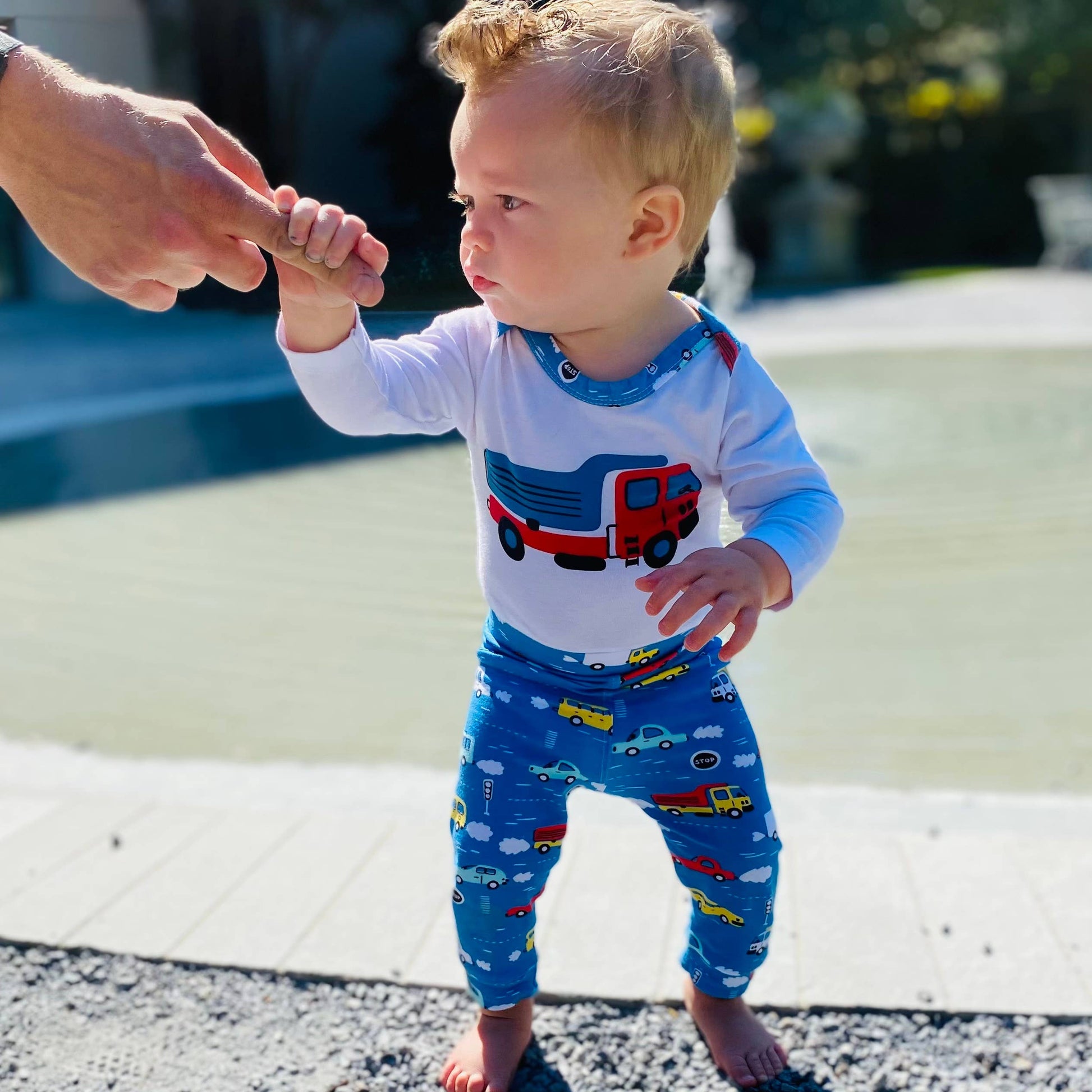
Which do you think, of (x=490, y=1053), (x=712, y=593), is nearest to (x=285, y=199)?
(x=712, y=593)

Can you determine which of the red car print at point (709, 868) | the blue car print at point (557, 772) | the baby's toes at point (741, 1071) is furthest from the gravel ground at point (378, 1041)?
the blue car print at point (557, 772)

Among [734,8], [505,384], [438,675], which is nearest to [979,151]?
[734,8]

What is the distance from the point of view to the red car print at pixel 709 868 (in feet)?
5.62

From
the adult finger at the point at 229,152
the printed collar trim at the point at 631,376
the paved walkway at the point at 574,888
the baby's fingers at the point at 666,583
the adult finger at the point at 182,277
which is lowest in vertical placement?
the paved walkway at the point at 574,888

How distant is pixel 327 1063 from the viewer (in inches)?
71.3

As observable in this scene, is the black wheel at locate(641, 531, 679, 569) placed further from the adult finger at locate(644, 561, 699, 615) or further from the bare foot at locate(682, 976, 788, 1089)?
the bare foot at locate(682, 976, 788, 1089)

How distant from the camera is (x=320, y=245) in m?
1.44

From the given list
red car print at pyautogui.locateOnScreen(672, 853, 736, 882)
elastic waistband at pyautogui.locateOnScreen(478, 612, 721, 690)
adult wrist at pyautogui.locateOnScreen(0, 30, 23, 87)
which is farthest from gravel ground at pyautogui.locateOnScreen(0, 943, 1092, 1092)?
adult wrist at pyautogui.locateOnScreen(0, 30, 23, 87)

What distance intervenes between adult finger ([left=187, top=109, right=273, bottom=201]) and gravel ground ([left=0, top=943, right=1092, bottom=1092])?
46.4 inches

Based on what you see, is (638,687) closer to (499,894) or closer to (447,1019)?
(499,894)

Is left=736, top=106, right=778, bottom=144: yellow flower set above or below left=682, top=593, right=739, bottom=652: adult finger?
below

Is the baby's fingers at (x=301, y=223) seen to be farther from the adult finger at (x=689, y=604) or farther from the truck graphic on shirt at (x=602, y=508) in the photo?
Answer: the adult finger at (x=689, y=604)

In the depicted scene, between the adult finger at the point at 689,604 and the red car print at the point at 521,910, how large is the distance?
0.55 meters

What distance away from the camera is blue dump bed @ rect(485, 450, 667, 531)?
1601 mm
